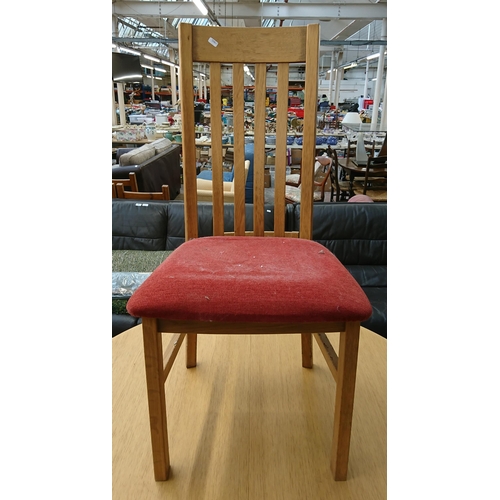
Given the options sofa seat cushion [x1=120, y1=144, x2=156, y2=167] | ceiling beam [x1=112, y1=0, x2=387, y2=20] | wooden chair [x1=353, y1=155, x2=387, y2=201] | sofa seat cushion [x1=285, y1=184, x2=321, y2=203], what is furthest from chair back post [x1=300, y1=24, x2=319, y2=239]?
ceiling beam [x1=112, y1=0, x2=387, y2=20]

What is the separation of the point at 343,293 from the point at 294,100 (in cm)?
1531

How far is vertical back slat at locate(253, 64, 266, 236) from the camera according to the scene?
1098 mm

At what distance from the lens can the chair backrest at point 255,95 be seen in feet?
3.42

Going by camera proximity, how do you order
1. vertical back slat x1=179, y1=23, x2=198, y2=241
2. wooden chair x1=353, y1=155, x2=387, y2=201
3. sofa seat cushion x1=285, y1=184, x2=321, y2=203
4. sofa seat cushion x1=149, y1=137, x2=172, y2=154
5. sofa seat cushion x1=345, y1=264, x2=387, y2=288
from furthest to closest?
sofa seat cushion x1=149, y1=137, x2=172, y2=154
wooden chair x1=353, y1=155, x2=387, y2=201
sofa seat cushion x1=285, y1=184, x2=321, y2=203
sofa seat cushion x1=345, y1=264, x2=387, y2=288
vertical back slat x1=179, y1=23, x2=198, y2=241

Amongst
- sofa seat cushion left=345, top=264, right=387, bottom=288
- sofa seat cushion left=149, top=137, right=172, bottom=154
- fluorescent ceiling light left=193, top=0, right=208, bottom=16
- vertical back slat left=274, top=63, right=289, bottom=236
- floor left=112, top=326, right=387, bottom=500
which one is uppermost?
fluorescent ceiling light left=193, top=0, right=208, bottom=16

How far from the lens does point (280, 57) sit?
1.05 meters

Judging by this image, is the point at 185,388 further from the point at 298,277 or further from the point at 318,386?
the point at 298,277

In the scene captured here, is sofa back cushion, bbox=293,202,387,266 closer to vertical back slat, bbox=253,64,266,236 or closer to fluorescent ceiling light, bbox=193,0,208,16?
vertical back slat, bbox=253,64,266,236

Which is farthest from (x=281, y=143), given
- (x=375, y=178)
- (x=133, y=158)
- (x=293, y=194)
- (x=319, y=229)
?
(x=375, y=178)

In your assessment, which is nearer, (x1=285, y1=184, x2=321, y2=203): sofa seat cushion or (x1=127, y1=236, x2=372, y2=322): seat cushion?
(x1=127, y1=236, x2=372, y2=322): seat cushion

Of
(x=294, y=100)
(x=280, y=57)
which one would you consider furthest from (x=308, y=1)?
(x=280, y=57)

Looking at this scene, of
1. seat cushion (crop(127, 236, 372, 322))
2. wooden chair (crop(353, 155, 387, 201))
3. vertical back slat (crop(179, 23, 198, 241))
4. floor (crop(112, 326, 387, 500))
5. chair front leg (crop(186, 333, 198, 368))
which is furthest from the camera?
wooden chair (crop(353, 155, 387, 201))

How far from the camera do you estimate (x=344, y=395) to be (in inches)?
31.9

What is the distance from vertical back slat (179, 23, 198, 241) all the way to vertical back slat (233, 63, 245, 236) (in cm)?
12
